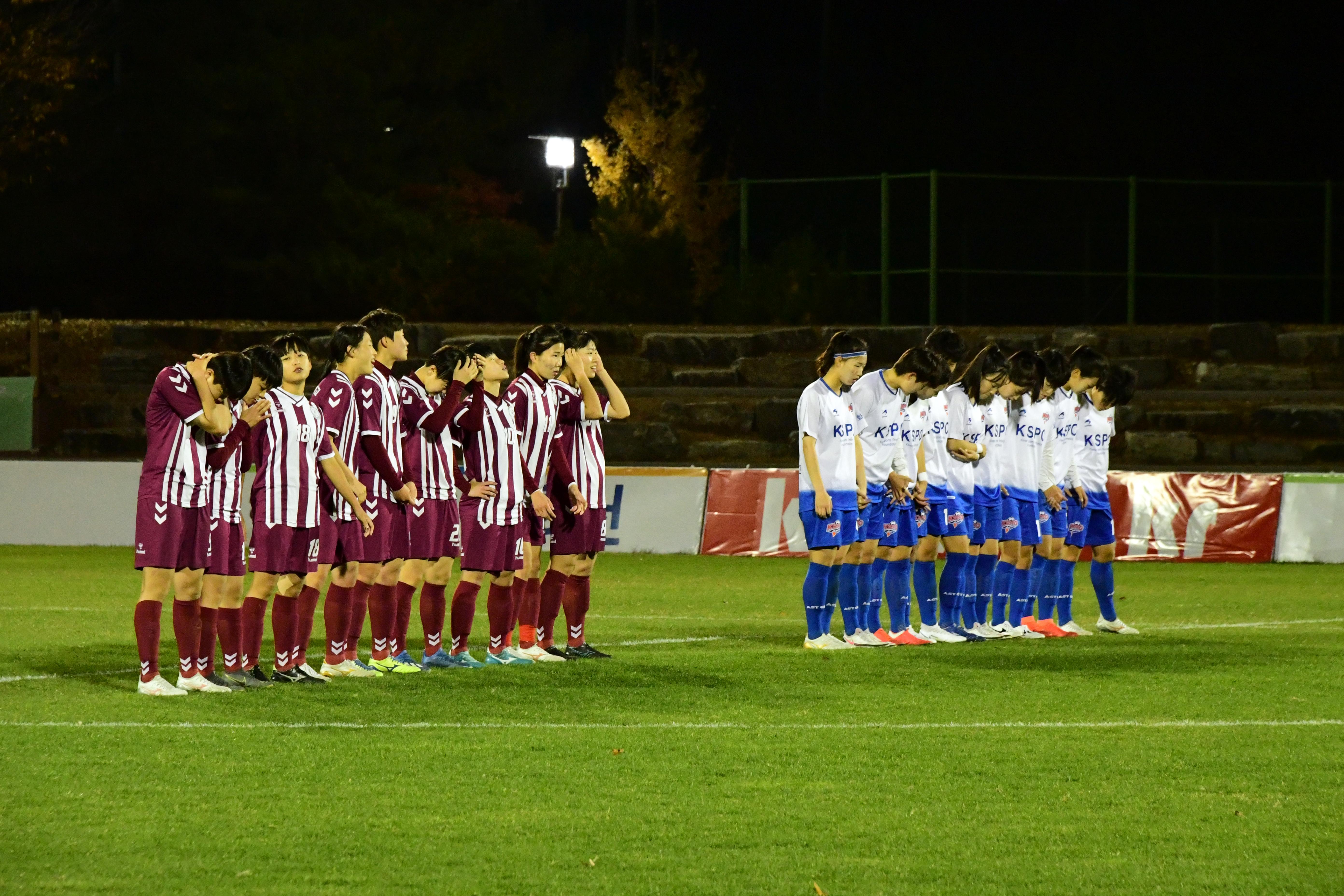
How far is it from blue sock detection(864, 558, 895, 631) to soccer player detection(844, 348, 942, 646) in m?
0.02

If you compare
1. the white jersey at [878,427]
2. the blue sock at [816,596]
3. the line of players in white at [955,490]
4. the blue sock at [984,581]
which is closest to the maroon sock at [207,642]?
the line of players in white at [955,490]

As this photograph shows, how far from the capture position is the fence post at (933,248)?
97.2ft

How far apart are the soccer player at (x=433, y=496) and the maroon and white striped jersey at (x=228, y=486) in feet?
4.01

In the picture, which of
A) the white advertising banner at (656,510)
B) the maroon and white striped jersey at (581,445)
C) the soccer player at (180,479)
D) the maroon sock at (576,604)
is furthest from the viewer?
the white advertising banner at (656,510)

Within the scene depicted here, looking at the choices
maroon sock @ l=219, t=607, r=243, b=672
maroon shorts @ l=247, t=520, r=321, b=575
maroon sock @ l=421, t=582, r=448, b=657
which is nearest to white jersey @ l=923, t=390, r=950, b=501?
maroon sock @ l=421, t=582, r=448, b=657

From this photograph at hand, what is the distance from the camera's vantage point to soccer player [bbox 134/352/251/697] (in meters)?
8.88

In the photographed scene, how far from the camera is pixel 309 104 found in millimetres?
36250

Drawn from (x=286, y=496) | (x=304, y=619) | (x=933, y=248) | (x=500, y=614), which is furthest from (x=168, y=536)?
(x=933, y=248)

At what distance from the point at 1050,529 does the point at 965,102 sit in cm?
3731

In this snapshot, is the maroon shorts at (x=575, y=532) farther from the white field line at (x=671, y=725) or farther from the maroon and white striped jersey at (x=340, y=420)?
the white field line at (x=671, y=725)

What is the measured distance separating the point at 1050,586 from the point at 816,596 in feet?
7.33

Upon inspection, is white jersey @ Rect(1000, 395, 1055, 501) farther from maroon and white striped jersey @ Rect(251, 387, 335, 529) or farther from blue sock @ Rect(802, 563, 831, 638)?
maroon and white striped jersey @ Rect(251, 387, 335, 529)

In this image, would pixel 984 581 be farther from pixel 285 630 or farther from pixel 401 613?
pixel 285 630

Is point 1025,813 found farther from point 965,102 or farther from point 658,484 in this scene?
point 965,102
